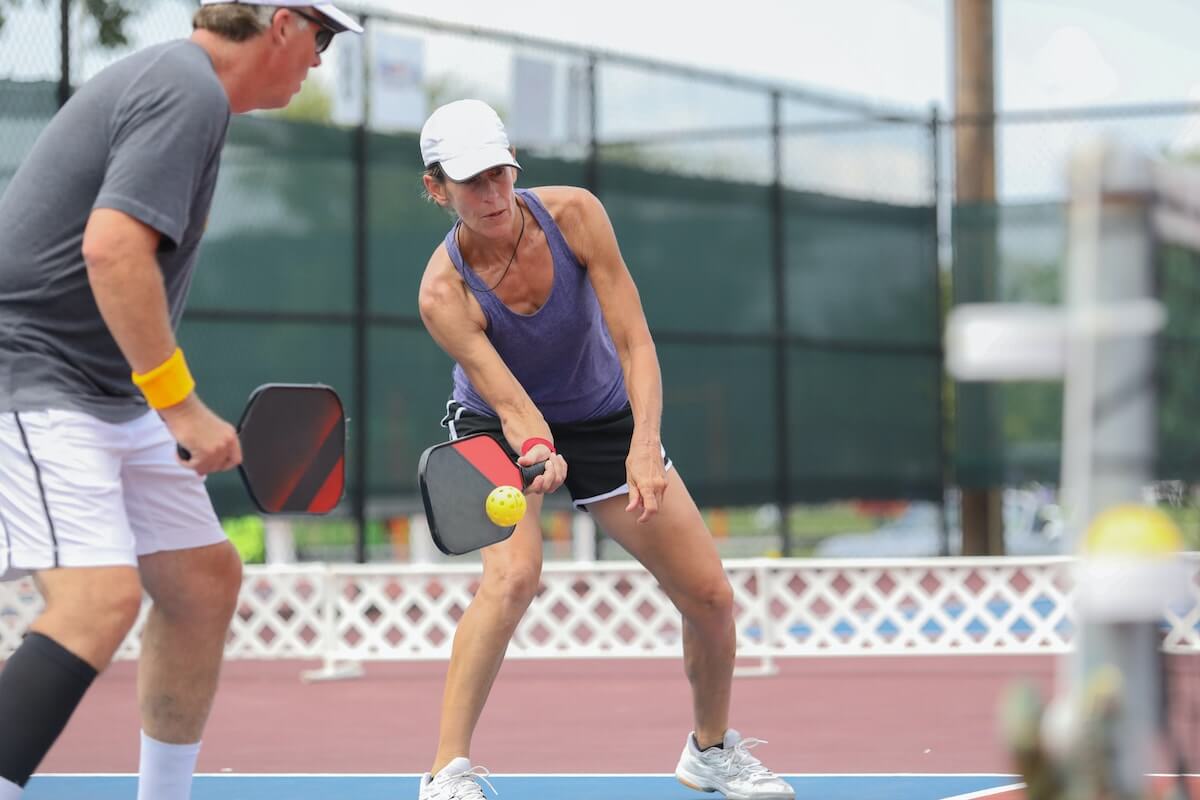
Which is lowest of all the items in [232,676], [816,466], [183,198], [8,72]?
[232,676]

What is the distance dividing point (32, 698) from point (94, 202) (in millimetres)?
867

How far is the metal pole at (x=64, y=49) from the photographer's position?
910 centimetres

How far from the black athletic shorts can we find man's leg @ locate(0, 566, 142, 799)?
4.98 ft

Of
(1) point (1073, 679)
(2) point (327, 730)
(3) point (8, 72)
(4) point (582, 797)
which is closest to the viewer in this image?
(1) point (1073, 679)

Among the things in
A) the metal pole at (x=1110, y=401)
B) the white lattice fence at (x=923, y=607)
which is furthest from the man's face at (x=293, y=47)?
the white lattice fence at (x=923, y=607)

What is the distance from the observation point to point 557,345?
14.4ft

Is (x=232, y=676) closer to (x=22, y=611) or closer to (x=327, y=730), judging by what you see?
(x=22, y=611)

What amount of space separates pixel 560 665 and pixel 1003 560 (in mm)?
2426

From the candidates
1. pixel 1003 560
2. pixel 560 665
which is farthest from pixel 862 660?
pixel 560 665

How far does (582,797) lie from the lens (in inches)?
196

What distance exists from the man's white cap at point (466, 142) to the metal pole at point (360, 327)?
6.39 meters

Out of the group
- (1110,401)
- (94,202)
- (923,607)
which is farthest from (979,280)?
(1110,401)

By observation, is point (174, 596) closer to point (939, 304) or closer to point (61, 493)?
point (61, 493)

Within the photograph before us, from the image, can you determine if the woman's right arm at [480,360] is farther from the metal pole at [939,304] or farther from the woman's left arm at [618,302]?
the metal pole at [939,304]
